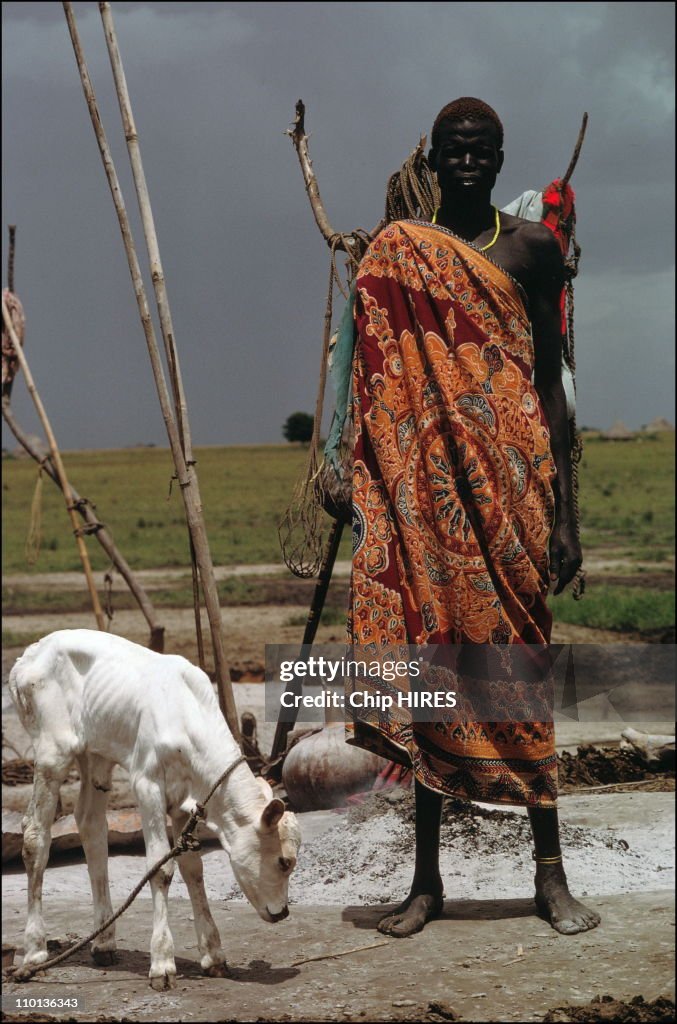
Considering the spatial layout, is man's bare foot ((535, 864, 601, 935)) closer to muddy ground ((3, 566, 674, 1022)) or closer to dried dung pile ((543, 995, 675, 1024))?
muddy ground ((3, 566, 674, 1022))

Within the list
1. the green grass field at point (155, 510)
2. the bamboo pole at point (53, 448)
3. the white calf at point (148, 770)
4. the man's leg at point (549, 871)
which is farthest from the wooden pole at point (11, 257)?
the green grass field at point (155, 510)

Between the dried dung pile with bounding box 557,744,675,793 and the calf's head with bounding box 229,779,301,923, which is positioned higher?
the calf's head with bounding box 229,779,301,923

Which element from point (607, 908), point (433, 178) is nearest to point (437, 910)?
point (607, 908)

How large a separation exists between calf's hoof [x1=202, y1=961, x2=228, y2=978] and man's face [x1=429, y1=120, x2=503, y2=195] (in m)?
2.38

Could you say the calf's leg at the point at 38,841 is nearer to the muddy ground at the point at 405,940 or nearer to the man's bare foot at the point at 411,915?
the muddy ground at the point at 405,940

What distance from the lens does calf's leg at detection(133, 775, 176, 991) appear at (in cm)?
335

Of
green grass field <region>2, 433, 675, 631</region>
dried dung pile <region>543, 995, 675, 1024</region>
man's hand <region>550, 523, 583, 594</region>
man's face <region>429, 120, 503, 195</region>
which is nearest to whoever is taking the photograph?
dried dung pile <region>543, 995, 675, 1024</region>

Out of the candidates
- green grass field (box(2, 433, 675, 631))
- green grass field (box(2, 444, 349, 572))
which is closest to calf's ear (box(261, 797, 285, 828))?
green grass field (box(2, 433, 675, 631))

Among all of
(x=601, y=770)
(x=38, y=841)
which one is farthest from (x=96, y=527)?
(x=601, y=770)

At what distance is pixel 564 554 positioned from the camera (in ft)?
13.0

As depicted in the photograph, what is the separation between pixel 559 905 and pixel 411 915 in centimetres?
44

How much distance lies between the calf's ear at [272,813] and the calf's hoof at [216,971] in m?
0.44

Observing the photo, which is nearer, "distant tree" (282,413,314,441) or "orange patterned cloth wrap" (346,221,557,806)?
"orange patterned cloth wrap" (346,221,557,806)

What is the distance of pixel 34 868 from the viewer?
3.62 m
